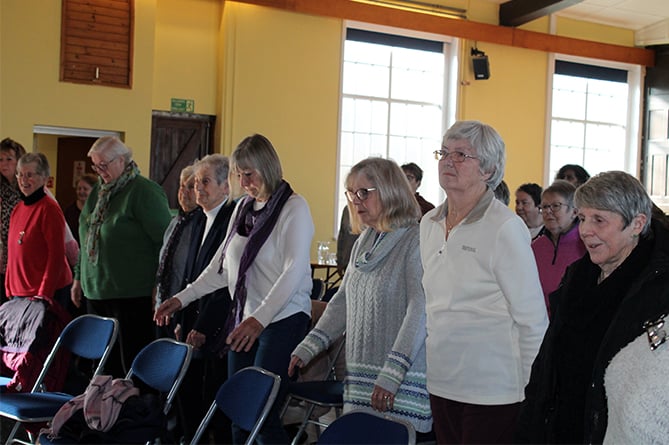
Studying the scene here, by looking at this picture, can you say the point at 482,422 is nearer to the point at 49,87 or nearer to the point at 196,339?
the point at 196,339

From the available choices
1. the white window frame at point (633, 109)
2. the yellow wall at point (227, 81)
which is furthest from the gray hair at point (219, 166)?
the white window frame at point (633, 109)

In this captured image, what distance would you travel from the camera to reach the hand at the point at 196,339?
3.88 meters

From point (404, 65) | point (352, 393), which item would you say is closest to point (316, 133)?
point (404, 65)

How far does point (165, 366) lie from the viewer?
3.59 meters

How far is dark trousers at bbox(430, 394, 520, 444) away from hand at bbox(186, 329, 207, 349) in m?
1.75

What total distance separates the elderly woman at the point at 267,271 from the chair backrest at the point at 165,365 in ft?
0.74

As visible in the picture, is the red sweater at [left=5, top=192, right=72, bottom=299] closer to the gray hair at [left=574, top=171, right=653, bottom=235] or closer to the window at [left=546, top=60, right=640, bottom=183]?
the gray hair at [left=574, top=171, right=653, bottom=235]

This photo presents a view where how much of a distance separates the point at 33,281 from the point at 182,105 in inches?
225

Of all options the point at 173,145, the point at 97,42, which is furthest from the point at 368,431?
the point at 173,145

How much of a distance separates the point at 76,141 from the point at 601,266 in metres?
8.79

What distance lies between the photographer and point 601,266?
2.11m

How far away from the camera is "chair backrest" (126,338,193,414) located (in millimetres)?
3477

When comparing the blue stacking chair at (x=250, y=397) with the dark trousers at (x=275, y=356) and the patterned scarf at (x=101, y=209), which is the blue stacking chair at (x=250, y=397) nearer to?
the dark trousers at (x=275, y=356)

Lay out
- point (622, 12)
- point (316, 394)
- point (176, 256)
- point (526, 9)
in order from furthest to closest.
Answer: point (622, 12), point (526, 9), point (176, 256), point (316, 394)
